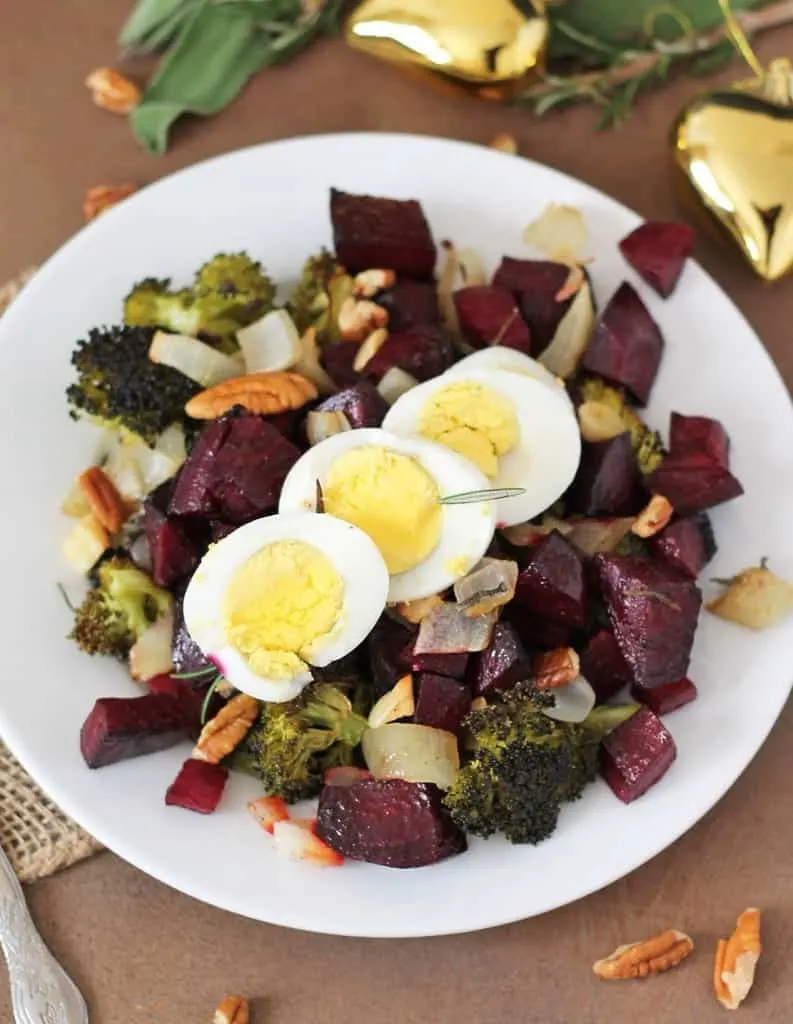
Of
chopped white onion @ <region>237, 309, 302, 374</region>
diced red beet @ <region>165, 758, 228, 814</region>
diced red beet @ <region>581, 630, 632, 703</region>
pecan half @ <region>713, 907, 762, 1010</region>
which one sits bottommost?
pecan half @ <region>713, 907, 762, 1010</region>

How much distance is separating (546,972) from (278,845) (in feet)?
1.94

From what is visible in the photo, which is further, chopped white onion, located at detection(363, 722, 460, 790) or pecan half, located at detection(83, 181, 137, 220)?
pecan half, located at detection(83, 181, 137, 220)

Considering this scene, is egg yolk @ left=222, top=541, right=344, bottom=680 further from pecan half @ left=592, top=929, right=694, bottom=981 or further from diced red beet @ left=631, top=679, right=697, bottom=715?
pecan half @ left=592, top=929, right=694, bottom=981

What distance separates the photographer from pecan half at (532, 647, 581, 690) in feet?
6.81

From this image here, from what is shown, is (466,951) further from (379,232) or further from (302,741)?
(379,232)

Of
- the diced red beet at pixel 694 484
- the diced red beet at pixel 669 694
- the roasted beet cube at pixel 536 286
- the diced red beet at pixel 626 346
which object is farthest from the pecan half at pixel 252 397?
the diced red beet at pixel 669 694

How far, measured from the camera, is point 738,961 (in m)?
2.16

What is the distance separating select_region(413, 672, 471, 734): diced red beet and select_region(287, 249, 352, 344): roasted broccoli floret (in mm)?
807

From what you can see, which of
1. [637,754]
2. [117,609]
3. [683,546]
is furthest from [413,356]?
[637,754]

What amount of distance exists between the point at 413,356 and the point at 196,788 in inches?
37.0

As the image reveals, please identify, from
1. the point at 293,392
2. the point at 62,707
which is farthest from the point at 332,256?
the point at 62,707

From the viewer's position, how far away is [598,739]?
6.98 ft

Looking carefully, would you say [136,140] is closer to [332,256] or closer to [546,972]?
[332,256]

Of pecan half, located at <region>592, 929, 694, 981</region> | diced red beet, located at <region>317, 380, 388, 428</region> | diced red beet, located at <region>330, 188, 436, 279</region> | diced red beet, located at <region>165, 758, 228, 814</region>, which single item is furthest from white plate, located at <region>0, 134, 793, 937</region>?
diced red beet, located at <region>317, 380, 388, 428</region>
